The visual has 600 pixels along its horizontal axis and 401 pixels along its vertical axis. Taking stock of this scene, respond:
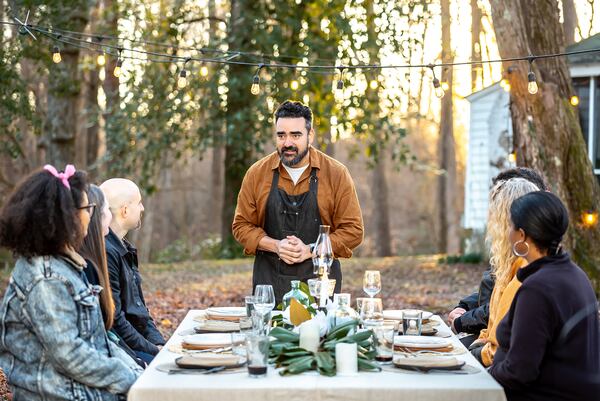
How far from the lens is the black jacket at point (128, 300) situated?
4.88 m

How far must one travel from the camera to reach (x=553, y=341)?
136 inches

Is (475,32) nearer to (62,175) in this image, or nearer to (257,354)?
(62,175)

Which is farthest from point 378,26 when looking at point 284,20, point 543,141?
point 543,141

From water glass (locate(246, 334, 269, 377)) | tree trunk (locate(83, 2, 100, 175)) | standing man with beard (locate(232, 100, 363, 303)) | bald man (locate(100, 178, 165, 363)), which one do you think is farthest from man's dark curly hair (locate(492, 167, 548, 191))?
tree trunk (locate(83, 2, 100, 175))

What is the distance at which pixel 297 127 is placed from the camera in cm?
580

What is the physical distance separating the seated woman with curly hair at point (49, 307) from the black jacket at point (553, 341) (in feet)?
5.21

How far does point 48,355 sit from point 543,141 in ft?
23.5

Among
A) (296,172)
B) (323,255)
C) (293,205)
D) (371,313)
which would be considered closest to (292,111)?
(296,172)

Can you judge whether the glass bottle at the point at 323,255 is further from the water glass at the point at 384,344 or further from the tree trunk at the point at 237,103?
the tree trunk at the point at 237,103

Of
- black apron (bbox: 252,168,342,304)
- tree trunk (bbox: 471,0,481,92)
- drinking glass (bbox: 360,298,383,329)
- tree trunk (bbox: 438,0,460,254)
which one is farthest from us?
tree trunk (bbox: 438,0,460,254)

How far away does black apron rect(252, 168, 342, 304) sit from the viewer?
5871 millimetres

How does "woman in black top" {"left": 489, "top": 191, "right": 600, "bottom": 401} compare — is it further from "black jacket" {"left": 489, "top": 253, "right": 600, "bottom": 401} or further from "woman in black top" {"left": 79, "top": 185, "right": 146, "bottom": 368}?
"woman in black top" {"left": 79, "top": 185, "right": 146, "bottom": 368}

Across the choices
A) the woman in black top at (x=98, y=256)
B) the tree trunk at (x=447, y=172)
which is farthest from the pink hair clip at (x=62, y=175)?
the tree trunk at (x=447, y=172)

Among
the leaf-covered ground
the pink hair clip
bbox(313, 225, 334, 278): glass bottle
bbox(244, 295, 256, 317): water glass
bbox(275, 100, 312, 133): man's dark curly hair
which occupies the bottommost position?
the leaf-covered ground
